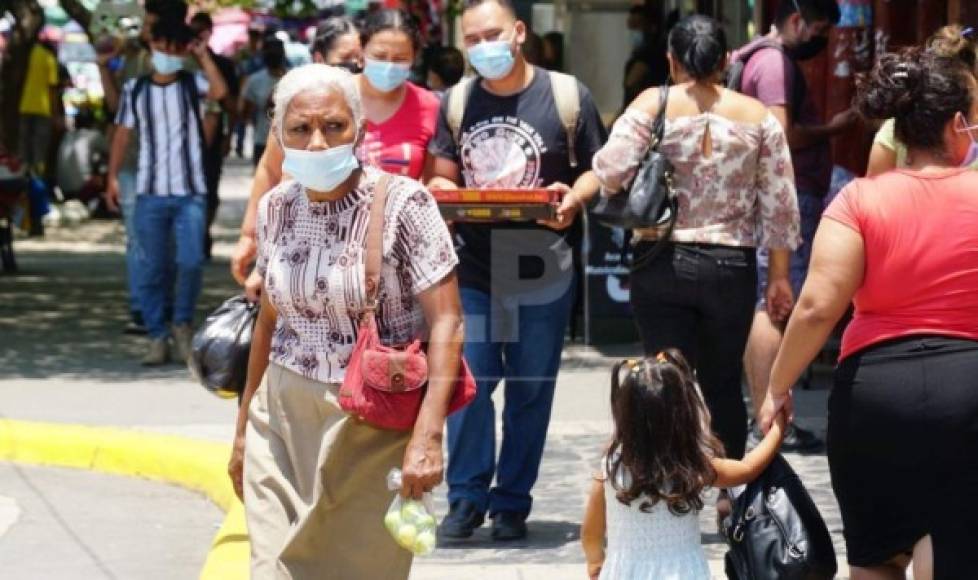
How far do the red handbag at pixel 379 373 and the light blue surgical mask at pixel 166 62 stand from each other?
22.8 feet

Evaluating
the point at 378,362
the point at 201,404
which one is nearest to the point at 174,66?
the point at 201,404

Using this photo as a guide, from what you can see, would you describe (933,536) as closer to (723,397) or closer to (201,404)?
(723,397)

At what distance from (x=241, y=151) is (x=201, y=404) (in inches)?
1086

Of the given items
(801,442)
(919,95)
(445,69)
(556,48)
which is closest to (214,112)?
(445,69)

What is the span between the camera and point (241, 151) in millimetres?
37875

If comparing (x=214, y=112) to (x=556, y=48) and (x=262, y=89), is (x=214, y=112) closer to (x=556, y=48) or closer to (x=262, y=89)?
(x=556, y=48)

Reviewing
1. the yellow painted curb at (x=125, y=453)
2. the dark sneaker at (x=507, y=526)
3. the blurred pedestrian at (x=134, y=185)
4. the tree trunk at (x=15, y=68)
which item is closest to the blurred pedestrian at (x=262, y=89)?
the tree trunk at (x=15, y=68)

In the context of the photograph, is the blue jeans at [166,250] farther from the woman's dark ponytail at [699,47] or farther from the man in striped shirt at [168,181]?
the woman's dark ponytail at [699,47]

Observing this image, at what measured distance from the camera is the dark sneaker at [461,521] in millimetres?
7422

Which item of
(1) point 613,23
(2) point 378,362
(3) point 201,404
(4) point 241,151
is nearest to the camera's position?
(2) point 378,362

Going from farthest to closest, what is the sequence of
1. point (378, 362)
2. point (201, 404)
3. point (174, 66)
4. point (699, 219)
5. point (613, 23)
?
point (613, 23)
point (174, 66)
point (201, 404)
point (699, 219)
point (378, 362)

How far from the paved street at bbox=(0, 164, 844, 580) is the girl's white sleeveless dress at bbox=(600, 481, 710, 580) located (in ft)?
5.58

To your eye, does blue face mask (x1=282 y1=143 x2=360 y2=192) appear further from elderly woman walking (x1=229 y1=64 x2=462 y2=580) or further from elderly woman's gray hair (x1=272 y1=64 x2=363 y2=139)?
elderly woman's gray hair (x1=272 y1=64 x2=363 y2=139)

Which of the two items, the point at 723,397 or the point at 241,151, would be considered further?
the point at 241,151
